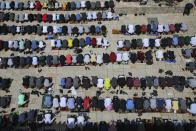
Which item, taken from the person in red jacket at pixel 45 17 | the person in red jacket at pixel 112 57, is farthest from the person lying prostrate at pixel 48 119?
the person in red jacket at pixel 45 17

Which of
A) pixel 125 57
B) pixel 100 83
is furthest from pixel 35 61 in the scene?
pixel 125 57

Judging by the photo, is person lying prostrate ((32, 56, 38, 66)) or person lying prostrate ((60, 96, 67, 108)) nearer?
person lying prostrate ((60, 96, 67, 108))

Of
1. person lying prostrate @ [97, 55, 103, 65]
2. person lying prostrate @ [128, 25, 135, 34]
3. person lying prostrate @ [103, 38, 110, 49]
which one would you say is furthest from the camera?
person lying prostrate @ [128, 25, 135, 34]

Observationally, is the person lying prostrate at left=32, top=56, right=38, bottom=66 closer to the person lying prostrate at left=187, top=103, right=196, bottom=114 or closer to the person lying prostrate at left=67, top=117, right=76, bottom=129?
the person lying prostrate at left=67, top=117, right=76, bottom=129

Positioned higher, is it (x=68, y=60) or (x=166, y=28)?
(x=166, y=28)

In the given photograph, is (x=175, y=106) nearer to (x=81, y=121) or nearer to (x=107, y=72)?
(x=107, y=72)

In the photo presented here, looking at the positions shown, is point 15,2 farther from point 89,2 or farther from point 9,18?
point 89,2

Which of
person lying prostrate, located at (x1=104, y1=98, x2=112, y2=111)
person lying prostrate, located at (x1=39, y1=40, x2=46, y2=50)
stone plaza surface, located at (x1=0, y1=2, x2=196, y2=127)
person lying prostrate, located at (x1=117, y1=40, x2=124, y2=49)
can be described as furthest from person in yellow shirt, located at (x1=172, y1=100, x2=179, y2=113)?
person lying prostrate, located at (x1=39, y1=40, x2=46, y2=50)

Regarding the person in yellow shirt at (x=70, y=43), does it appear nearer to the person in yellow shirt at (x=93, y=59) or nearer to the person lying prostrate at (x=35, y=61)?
the person in yellow shirt at (x=93, y=59)

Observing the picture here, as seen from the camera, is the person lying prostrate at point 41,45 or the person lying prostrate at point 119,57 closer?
the person lying prostrate at point 119,57

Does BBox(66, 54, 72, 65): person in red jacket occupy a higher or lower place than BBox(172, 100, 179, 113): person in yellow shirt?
higher

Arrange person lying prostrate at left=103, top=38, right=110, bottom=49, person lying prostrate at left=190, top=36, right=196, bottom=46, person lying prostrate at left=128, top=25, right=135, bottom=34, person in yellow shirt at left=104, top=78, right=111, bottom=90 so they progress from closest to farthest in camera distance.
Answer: person in yellow shirt at left=104, top=78, right=111, bottom=90 < person lying prostrate at left=103, top=38, right=110, bottom=49 < person lying prostrate at left=190, top=36, right=196, bottom=46 < person lying prostrate at left=128, top=25, right=135, bottom=34

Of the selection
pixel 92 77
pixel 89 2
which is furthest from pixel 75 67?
pixel 89 2
